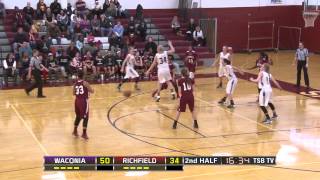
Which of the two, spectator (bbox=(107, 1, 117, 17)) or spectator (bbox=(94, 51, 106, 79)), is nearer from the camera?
spectator (bbox=(94, 51, 106, 79))

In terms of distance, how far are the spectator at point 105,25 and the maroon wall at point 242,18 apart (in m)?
7.40

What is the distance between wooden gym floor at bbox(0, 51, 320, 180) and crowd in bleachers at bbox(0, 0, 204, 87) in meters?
2.30

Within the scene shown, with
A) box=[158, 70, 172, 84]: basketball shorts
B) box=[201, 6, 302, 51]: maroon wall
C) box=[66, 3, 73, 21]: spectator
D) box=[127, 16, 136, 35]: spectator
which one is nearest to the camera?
box=[158, 70, 172, 84]: basketball shorts

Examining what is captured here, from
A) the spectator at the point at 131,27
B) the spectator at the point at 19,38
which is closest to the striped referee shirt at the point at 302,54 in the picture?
the spectator at the point at 131,27

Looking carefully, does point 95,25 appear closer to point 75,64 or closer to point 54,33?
point 54,33

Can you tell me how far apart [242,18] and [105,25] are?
33.8 ft

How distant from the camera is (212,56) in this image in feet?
89.4

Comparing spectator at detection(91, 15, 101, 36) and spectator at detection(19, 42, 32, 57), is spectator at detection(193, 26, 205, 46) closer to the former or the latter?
spectator at detection(91, 15, 101, 36)

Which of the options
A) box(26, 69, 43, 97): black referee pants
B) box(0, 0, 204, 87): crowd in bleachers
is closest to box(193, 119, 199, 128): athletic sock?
box(26, 69, 43, 97): black referee pants

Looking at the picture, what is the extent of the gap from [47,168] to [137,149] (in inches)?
101

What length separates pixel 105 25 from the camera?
26047 mm

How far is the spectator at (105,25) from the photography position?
25844 mm

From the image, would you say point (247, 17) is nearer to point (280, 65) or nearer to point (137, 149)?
point (280, 65)

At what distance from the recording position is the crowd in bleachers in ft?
72.7
